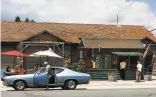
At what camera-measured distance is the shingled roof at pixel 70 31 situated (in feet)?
125

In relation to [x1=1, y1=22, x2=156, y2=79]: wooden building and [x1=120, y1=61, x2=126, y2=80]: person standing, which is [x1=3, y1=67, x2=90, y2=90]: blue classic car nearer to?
[x1=1, y1=22, x2=156, y2=79]: wooden building

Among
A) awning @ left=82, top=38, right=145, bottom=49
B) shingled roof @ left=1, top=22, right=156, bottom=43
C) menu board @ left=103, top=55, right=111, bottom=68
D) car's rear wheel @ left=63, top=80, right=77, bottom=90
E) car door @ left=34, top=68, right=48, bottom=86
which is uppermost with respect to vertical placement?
shingled roof @ left=1, top=22, right=156, bottom=43

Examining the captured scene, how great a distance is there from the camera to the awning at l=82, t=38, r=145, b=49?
33.4 m

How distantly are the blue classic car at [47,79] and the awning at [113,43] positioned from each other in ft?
33.9

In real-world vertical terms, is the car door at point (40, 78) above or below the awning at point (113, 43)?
below

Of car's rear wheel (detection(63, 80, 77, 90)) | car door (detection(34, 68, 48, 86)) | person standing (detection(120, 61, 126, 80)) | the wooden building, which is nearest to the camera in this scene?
car door (detection(34, 68, 48, 86))

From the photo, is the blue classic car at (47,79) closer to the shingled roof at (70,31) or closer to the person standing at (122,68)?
the person standing at (122,68)

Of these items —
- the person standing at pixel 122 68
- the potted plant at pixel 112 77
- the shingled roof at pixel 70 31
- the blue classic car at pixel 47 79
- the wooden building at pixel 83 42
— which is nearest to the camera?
the blue classic car at pixel 47 79

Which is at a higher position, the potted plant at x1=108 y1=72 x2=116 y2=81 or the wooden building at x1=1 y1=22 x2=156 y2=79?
the wooden building at x1=1 y1=22 x2=156 y2=79

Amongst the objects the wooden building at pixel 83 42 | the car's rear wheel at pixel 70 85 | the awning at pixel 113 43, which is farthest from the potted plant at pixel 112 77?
the car's rear wheel at pixel 70 85

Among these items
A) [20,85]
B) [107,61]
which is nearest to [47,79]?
[20,85]

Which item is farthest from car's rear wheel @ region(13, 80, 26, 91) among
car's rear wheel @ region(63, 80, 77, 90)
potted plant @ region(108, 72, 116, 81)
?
potted plant @ region(108, 72, 116, 81)

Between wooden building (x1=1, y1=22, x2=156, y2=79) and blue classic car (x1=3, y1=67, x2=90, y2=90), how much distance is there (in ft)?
30.8

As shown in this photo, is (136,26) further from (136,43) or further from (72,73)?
(72,73)
